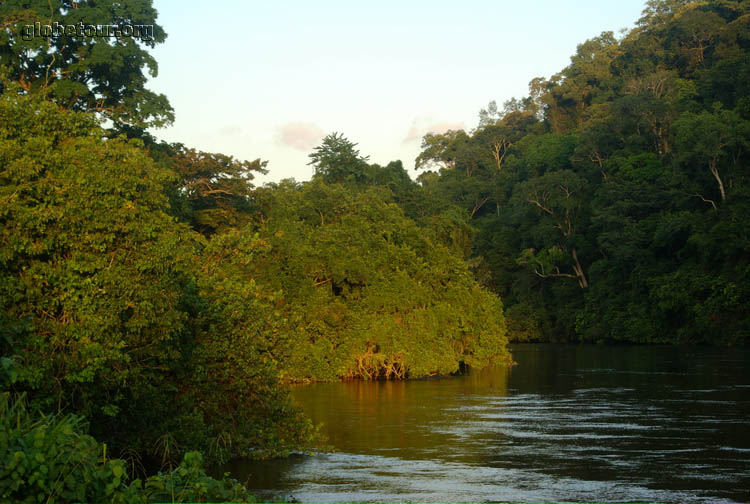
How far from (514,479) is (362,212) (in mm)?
27634

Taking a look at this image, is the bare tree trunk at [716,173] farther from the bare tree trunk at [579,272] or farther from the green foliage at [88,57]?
the green foliage at [88,57]

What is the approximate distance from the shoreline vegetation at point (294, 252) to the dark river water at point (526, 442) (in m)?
2.25

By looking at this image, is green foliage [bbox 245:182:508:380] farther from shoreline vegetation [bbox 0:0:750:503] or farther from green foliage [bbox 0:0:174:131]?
green foliage [bbox 0:0:174:131]

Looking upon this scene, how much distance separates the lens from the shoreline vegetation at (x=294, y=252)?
13.0 m

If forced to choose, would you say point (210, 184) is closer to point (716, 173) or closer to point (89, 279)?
point (89, 279)

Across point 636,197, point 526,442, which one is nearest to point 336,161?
point 636,197

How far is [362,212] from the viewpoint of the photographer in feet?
143

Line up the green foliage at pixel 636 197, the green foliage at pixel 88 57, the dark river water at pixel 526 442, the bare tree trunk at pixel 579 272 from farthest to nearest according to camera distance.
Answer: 1. the bare tree trunk at pixel 579 272
2. the green foliage at pixel 636 197
3. the green foliage at pixel 88 57
4. the dark river water at pixel 526 442

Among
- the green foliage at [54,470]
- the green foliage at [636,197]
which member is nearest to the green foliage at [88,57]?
the green foliage at [636,197]

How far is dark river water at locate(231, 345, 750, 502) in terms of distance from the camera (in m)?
16.0

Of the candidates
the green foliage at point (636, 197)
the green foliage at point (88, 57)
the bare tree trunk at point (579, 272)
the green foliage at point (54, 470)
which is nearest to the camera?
the green foliage at point (54, 470)

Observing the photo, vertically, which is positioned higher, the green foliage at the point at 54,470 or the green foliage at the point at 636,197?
the green foliage at the point at 636,197

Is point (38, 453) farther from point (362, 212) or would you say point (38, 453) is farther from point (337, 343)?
point (362, 212)

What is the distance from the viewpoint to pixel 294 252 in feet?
122
